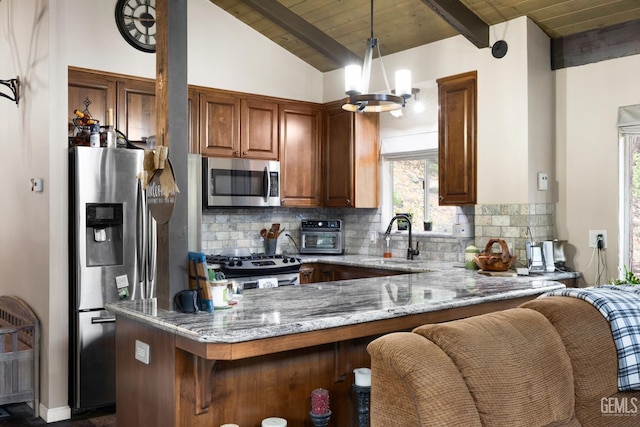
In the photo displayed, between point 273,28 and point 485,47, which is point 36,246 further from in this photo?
point 485,47

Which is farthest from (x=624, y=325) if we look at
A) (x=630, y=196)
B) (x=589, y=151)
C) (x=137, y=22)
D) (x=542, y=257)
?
(x=137, y=22)

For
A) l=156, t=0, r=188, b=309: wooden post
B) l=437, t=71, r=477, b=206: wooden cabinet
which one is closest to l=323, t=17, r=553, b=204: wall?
l=437, t=71, r=477, b=206: wooden cabinet

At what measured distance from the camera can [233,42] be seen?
5289 mm

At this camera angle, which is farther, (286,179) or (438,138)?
(286,179)

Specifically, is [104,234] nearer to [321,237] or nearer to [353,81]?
[353,81]

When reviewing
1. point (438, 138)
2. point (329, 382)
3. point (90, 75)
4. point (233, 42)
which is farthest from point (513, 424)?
point (233, 42)

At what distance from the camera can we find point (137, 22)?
4586 millimetres

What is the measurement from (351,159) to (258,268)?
1431mm

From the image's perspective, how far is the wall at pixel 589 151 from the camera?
13.5ft

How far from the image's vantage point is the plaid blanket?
1974 millimetres

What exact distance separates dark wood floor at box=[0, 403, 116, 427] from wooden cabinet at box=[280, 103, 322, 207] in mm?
2413

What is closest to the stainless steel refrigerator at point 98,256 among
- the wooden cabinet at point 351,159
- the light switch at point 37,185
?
the light switch at point 37,185

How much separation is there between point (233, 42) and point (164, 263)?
322 centimetres

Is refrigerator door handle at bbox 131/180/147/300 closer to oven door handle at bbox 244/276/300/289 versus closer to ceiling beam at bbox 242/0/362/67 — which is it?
oven door handle at bbox 244/276/300/289
